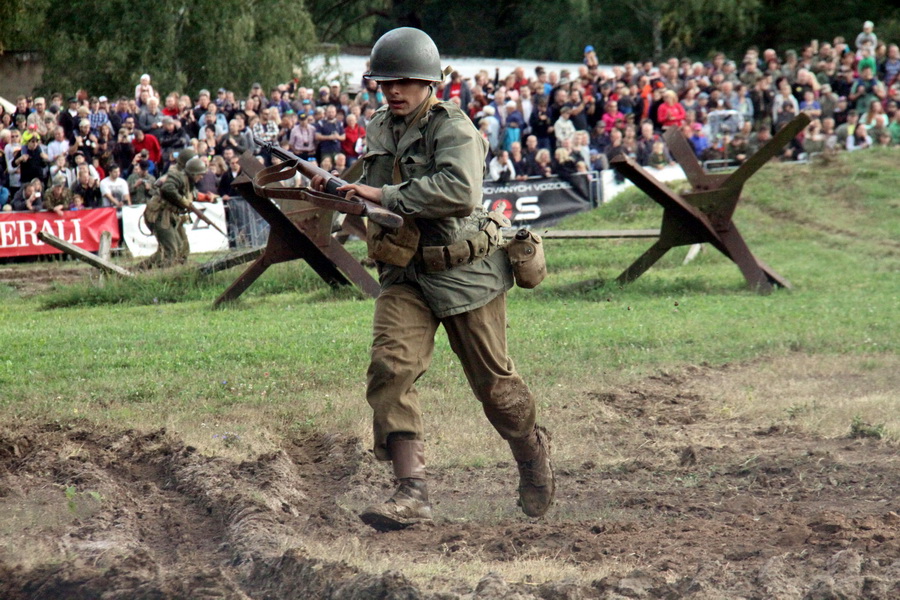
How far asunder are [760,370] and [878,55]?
16.4 m

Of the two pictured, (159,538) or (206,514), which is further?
(206,514)

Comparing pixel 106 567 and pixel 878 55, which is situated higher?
pixel 878 55

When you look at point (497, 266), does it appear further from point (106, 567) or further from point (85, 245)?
point (85, 245)

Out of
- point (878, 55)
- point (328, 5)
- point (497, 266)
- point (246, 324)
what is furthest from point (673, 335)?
point (328, 5)

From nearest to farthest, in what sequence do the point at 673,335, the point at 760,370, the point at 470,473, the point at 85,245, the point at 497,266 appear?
the point at 497,266 → the point at 470,473 → the point at 760,370 → the point at 673,335 → the point at 85,245

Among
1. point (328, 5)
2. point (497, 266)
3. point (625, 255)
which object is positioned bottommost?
point (625, 255)

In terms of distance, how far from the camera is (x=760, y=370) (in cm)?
948

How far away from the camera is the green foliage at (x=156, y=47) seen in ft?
94.8

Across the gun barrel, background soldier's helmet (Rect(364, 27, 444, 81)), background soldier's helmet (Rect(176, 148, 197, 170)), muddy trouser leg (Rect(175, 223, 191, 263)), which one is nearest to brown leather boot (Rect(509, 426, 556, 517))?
the gun barrel

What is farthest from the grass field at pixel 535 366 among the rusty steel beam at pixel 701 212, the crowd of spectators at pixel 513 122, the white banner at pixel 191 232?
the crowd of spectators at pixel 513 122

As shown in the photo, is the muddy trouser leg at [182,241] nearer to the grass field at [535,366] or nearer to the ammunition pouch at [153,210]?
the ammunition pouch at [153,210]

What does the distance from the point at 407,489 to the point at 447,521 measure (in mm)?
391

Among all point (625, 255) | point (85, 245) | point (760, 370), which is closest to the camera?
point (760, 370)

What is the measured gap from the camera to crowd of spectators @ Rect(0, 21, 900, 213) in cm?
1848
